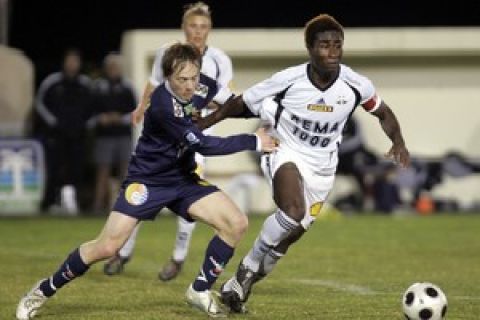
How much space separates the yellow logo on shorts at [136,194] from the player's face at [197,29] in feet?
8.44

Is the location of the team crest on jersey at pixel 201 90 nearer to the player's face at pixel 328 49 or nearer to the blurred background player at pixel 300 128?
the blurred background player at pixel 300 128

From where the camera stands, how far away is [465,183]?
21.8m

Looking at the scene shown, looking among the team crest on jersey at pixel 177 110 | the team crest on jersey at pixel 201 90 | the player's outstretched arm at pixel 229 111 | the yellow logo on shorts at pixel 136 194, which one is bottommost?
the yellow logo on shorts at pixel 136 194

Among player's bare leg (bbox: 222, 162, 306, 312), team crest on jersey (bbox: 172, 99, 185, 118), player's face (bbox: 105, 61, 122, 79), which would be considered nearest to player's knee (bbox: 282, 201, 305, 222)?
player's bare leg (bbox: 222, 162, 306, 312)

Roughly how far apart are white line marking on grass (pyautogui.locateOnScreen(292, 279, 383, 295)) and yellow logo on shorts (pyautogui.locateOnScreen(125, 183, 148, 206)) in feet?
7.08

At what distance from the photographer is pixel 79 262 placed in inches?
332

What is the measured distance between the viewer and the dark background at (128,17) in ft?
81.8

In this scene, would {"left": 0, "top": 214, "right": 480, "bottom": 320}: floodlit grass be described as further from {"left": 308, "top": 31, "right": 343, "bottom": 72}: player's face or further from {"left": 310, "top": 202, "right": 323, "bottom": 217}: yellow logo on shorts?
{"left": 308, "top": 31, "right": 343, "bottom": 72}: player's face

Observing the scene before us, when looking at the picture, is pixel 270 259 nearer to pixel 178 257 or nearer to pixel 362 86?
pixel 362 86

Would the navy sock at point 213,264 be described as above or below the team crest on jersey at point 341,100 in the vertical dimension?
below

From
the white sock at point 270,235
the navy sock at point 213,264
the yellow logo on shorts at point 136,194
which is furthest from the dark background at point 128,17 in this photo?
the navy sock at point 213,264

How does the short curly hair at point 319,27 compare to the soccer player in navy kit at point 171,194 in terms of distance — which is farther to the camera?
the short curly hair at point 319,27

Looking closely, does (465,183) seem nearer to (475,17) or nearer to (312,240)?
(475,17)

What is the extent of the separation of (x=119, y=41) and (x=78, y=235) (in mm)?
9712
